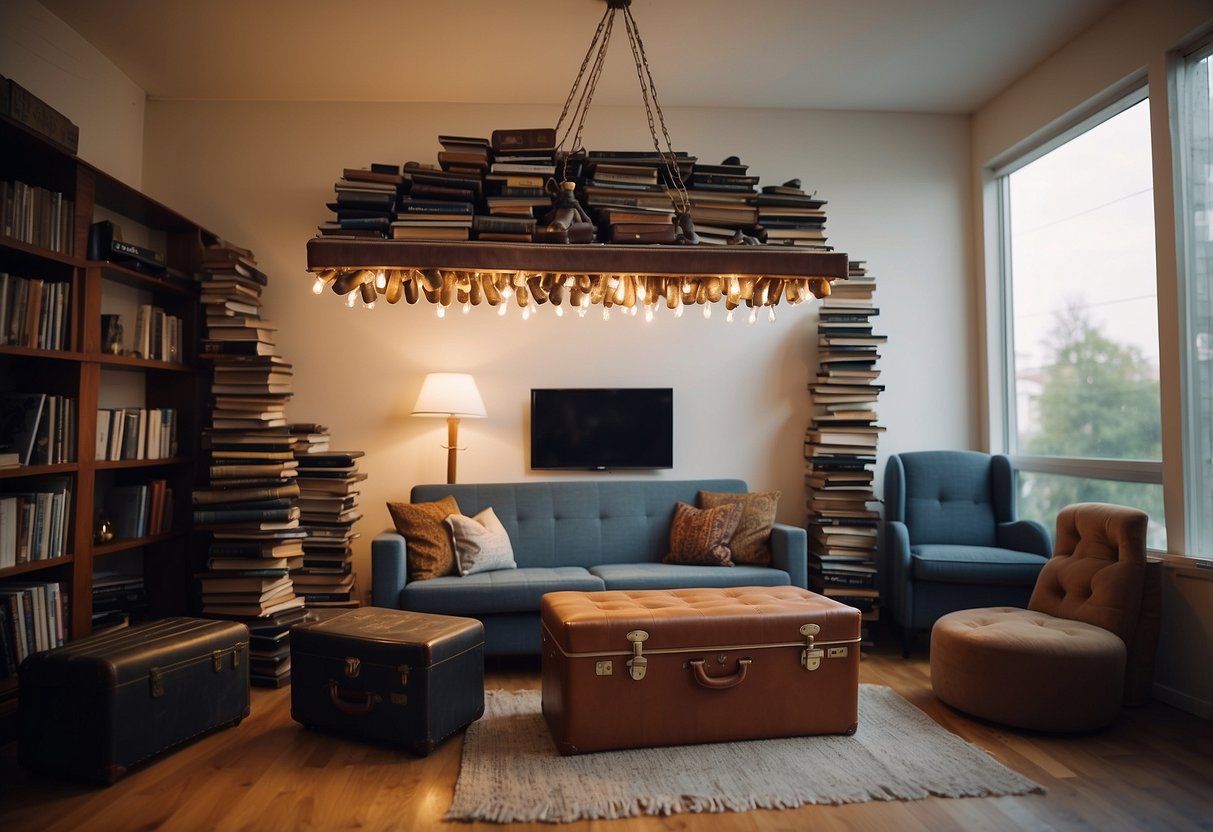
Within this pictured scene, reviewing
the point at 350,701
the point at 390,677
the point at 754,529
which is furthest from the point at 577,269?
the point at 754,529

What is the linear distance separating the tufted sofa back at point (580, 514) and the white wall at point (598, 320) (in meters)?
0.31

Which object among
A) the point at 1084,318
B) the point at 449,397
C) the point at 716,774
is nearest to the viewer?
the point at 716,774

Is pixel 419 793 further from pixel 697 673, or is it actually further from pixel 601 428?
pixel 601 428

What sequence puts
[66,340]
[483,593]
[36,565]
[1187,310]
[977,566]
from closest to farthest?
[36,565]
[66,340]
[1187,310]
[483,593]
[977,566]

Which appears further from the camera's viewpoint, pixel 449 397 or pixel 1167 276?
pixel 449 397

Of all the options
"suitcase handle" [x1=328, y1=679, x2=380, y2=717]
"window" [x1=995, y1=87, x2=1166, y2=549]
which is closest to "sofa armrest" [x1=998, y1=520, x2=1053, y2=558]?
"window" [x1=995, y1=87, x2=1166, y2=549]

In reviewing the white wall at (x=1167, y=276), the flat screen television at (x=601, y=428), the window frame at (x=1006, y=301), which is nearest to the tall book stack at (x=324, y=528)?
the flat screen television at (x=601, y=428)

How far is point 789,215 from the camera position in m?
4.85

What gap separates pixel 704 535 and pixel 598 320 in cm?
150

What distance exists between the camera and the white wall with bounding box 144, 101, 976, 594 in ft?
16.0

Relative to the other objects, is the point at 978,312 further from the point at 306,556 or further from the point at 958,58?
the point at 306,556

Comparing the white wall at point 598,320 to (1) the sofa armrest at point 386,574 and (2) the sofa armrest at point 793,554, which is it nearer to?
A: (2) the sofa armrest at point 793,554

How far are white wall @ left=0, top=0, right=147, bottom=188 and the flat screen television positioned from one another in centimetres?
273

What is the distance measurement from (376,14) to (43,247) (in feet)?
6.04
